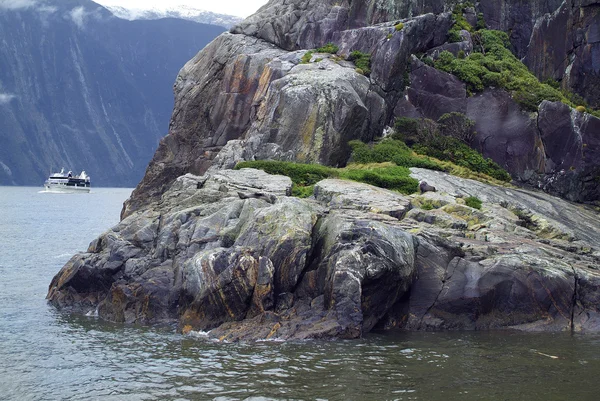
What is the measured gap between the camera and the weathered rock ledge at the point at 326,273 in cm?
2547

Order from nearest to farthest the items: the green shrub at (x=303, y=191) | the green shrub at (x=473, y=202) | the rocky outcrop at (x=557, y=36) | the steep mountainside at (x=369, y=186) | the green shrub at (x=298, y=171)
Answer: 1. the steep mountainside at (x=369, y=186)
2. the green shrub at (x=303, y=191)
3. the green shrub at (x=473, y=202)
4. the green shrub at (x=298, y=171)
5. the rocky outcrop at (x=557, y=36)

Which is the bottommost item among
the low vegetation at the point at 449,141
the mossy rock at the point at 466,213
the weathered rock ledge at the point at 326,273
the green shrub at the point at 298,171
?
the weathered rock ledge at the point at 326,273

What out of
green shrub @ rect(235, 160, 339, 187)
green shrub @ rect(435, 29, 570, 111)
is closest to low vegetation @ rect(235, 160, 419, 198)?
green shrub @ rect(235, 160, 339, 187)

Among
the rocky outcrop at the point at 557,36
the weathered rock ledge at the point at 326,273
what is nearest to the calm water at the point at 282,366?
the weathered rock ledge at the point at 326,273

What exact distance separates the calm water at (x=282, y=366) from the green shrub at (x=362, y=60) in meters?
26.6

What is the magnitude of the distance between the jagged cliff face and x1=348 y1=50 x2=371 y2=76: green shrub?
550 millimetres

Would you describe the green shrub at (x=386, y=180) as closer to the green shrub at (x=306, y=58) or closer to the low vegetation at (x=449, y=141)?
the low vegetation at (x=449, y=141)

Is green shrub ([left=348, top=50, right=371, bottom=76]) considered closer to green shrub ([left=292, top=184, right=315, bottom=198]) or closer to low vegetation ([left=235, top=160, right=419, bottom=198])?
low vegetation ([left=235, top=160, right=419, bottom=198])

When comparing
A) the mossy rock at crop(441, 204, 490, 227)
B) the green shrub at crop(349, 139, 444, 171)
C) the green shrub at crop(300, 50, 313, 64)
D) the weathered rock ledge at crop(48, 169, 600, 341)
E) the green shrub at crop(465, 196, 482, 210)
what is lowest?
the weathered rock ledge at crop(48, 169, 600, 341)

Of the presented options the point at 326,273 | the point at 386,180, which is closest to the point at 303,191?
the point at 386,180

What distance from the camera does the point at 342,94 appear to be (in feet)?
142

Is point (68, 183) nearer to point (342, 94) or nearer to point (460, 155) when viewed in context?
point (342, 94)

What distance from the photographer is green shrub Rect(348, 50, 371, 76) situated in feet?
158

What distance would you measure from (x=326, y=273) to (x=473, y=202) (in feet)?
37.9
